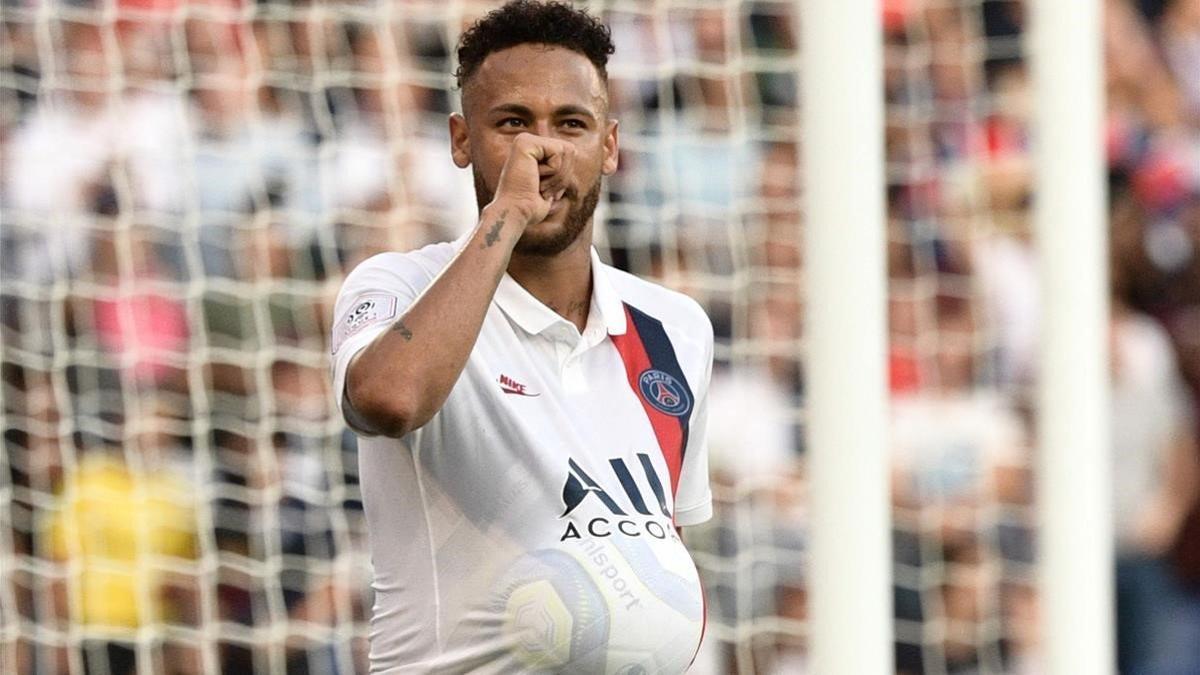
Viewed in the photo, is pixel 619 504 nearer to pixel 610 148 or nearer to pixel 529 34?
pixel 610 148

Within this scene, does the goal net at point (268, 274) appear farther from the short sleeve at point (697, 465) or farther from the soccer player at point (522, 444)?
the soccer player at point (522, 444)

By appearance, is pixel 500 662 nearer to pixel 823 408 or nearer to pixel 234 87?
pixel 823 408

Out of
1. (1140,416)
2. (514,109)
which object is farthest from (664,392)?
(1140,416)

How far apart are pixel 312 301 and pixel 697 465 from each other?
2.62m

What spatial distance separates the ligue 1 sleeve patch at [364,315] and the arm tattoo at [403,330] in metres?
0.08

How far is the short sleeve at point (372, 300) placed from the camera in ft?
7.11

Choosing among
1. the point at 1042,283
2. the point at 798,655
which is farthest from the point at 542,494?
the point at 798,655

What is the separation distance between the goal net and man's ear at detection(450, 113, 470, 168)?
99.8 inches

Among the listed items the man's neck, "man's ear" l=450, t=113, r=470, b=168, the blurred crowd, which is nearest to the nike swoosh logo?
the man's neck

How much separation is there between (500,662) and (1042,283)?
9.08ft

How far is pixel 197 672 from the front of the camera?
5059 millimetres

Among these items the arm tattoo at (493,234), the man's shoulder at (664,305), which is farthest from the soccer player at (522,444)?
the man's shoulder at (664,305)

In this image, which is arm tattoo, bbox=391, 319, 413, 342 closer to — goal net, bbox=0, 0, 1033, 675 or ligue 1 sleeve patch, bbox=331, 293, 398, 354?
ligue 1 sleeve patch, bbox=331, 293, 398, 354

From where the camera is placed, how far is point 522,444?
226cm
